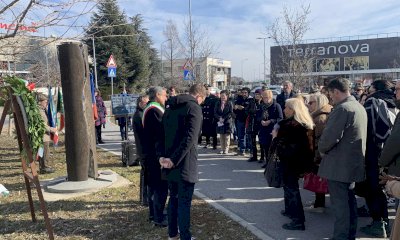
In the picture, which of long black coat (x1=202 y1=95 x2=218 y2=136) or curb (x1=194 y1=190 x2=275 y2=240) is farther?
long black coat (x1=202 y1=95 x2=218 y2=136)

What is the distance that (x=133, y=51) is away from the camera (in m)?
36.4

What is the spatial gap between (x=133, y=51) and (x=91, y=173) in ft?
98.1

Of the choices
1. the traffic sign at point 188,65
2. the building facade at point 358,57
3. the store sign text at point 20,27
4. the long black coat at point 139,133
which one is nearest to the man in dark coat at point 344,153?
the long black coat at point 139,133

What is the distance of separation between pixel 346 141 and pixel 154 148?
8.69 ft

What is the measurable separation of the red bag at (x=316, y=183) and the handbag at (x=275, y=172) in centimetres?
72

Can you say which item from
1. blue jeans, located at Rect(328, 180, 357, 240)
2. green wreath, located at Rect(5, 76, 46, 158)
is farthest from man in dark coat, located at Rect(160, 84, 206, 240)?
green wreath, located at Rect(5, 76, 46, 158)

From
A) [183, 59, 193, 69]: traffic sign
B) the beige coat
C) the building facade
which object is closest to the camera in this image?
the beige coat

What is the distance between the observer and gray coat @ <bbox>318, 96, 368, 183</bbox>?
168 inches

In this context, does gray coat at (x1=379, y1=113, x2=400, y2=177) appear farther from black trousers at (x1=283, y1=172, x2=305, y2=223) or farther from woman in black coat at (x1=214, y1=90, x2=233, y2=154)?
woman in black coat at (x1=214, y1=90, x2=233, y2=154)

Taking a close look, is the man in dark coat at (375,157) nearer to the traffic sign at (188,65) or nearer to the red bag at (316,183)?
the red bag at (316,183)

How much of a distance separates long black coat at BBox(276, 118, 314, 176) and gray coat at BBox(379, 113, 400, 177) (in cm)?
141

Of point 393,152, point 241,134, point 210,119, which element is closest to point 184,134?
point 393,152

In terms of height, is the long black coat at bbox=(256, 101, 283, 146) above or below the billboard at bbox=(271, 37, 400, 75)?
below

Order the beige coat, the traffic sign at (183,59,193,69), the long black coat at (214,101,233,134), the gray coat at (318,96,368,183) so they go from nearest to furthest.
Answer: the beige coat, the gray coat at (318,96,368,183), the long black coat at (214,101,233,134), the traffic sign at (183,59,193,69)
